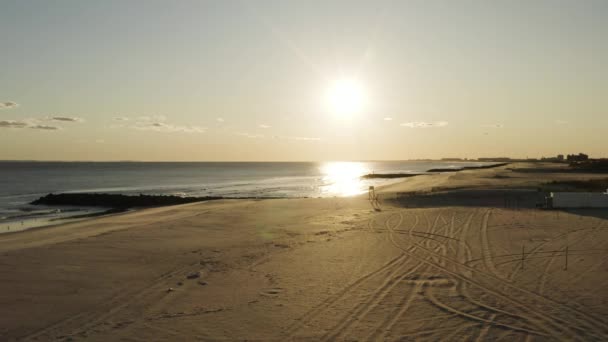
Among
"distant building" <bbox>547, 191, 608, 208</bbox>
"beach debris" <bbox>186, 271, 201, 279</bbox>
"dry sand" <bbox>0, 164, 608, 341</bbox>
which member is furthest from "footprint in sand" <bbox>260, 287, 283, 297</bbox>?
"distant building" <bbox>547, 191, 608, 208</bbox>

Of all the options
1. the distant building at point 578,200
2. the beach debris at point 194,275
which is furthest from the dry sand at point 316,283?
the distant building at point 578,200

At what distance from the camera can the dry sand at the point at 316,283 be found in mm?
9102

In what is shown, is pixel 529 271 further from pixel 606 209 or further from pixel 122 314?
pixel 606 209

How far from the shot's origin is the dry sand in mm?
9102

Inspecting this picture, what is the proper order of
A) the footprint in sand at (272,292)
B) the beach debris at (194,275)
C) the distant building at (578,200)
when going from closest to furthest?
1. the footprint in sand at (272,292)
2. the beach debris at (194,275)
3. the distant building at (578,200)

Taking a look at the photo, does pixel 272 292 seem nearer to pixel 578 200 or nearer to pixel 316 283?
pixel 316 283

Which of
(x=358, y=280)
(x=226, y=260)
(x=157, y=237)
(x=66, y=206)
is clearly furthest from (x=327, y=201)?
(x=66, y=206)

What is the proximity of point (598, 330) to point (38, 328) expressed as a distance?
1138 cm

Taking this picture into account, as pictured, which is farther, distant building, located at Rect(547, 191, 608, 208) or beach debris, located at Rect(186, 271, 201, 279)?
distant building, located at Rect(547, 191, 608, 208)

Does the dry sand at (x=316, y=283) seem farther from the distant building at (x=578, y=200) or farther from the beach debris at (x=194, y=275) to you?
the distant building at (x=578, y=200)

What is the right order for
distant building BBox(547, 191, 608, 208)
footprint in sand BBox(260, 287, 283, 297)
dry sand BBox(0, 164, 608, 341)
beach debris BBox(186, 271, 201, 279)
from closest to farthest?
dry sand BBox(0, 164, 608, 341) → footprint in sand BBox(260, 287, 283, 297) → beach debris BBox(186, 271, 201, 279) → distant building BBox(547, 191, 608, 208)

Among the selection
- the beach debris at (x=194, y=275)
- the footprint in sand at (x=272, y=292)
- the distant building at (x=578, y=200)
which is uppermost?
the distant building at (x=578, y=200)

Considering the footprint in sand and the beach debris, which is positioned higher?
the beach debris

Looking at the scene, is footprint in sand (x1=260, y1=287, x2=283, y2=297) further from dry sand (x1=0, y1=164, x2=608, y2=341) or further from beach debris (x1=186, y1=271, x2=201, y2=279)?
beach debris (x1=186, y1=271, x2=201, y2=279)
